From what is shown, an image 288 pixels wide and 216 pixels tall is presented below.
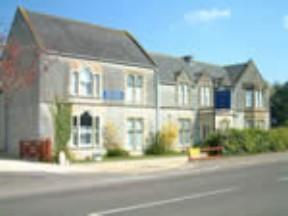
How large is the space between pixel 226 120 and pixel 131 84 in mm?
12516

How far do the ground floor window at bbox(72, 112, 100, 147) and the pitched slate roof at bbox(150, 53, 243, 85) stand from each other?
866 centimetres

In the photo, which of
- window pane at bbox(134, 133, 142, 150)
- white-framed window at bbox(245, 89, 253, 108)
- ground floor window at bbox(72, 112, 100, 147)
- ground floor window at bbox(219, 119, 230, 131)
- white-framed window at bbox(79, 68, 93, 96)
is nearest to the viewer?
ground floor window at bbox(72, 112, 100, 147)

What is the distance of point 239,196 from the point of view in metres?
14.5

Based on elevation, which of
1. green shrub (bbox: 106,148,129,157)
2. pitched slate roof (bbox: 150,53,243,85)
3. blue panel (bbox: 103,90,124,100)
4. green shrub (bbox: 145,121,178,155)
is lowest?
green shrub (bbox: 106,148,129,157)

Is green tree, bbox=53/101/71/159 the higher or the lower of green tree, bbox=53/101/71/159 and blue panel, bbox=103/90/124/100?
the lower

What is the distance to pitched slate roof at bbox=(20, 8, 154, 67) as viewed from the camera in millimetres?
34344

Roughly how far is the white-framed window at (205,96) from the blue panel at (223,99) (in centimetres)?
84

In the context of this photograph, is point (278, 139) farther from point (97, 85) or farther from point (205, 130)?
point (97, 85)

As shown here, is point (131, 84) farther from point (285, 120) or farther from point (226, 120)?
point (285, 120)

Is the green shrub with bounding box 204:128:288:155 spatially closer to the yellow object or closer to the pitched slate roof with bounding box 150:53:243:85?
the yellow object

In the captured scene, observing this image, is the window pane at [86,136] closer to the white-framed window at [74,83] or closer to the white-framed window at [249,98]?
the white-framed window at [74,83]

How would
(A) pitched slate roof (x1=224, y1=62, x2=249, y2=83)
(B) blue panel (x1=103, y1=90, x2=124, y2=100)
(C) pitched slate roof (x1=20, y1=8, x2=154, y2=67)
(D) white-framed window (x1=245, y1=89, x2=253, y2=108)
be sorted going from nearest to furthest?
1. (C) pitched slate roof (x1=20, y1=8, x2=154, y2=67)
2. (B) blue panel (x1=103, y1=90, x2=124, y2=100)
3. (A) pitched slate roof (x1=224, y1=62, x2=249, y2=83)
4. (D) white-framed window (x1=245, y1=89, x2=253, y2=108)

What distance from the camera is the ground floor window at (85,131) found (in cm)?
3388

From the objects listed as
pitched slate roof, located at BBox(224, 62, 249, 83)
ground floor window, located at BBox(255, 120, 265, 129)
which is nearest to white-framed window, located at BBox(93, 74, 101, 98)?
pitched slate roof, located at BBox(224, 62, 249, 83)
